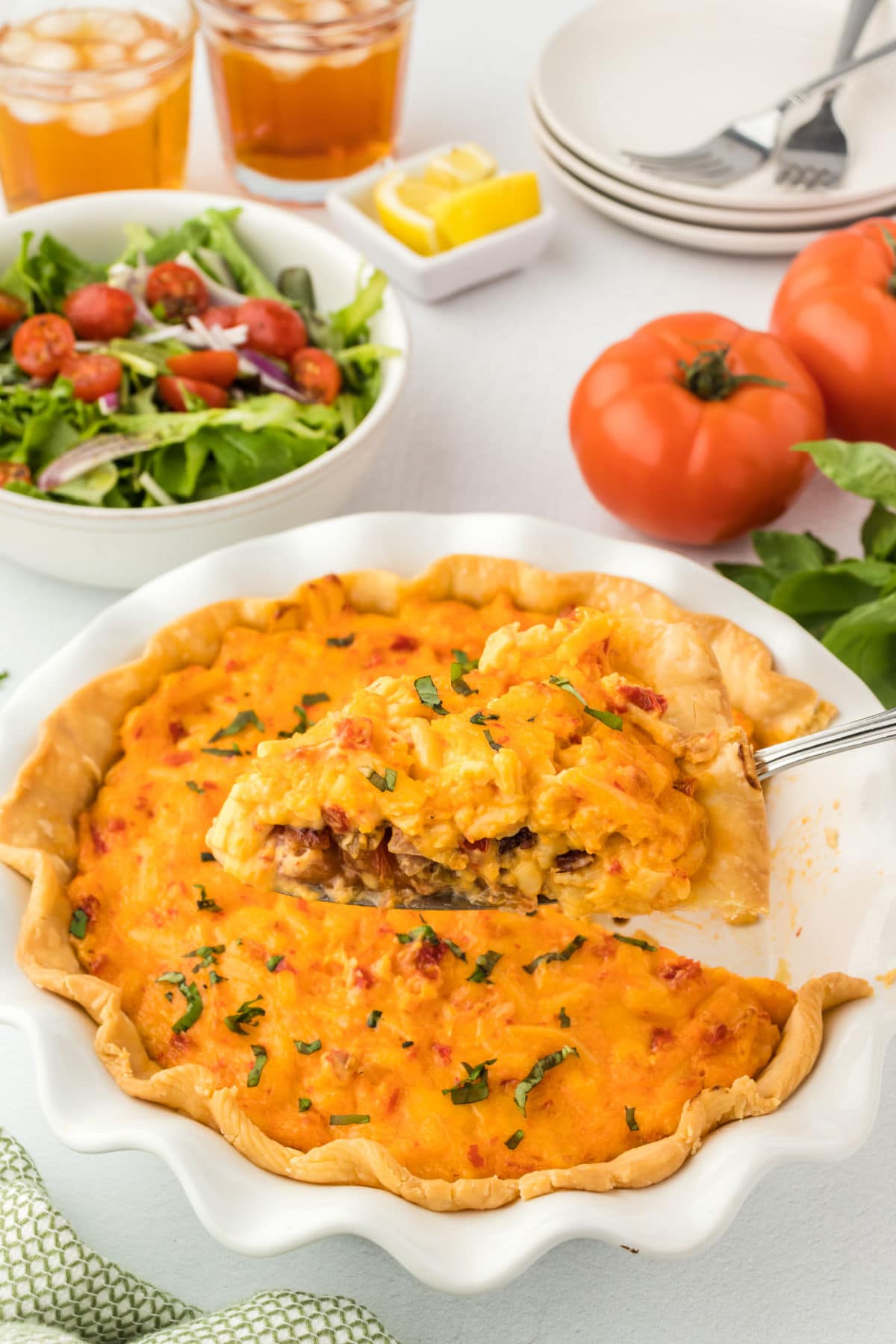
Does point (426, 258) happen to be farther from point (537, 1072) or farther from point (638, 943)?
point (537, 1072)

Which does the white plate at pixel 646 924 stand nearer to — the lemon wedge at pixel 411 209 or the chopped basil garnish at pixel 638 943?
the chopped basil garnish at pixel 638 943

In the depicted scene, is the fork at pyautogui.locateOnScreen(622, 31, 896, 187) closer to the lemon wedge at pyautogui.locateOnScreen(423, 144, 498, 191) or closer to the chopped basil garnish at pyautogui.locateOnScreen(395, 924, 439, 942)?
the lemon wedge at pyautogui.locateOnScreen(423, 144, 498, 191)

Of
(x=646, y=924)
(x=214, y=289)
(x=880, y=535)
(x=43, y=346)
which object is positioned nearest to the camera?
(x=646, y=924)

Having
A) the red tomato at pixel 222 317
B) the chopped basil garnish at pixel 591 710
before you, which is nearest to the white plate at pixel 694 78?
the red tomato at pixel 222 317

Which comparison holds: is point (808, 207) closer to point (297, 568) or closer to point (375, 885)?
point (297, 568)

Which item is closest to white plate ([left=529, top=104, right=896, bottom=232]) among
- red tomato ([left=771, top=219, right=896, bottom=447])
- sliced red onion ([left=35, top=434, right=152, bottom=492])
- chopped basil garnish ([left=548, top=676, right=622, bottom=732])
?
red tomato ([left=771, top=219, right=896, bottom=447])

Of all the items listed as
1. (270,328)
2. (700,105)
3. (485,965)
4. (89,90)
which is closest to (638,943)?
(485,965)

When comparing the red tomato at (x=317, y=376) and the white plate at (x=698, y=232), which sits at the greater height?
the white plate at (x=698, y=232)
